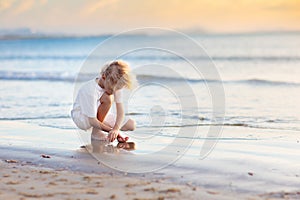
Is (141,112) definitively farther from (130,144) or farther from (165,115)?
(130,144)

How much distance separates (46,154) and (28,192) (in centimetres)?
172

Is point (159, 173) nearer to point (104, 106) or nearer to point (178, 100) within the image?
point (104, 106)

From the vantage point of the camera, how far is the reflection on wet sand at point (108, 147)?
6080mm

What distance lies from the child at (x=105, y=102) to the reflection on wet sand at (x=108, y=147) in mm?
98

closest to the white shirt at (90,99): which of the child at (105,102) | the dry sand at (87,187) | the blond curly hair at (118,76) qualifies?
the child at (105,102)

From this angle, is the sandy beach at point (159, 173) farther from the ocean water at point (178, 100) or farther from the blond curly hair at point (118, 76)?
the ocean water at point (178, 100)

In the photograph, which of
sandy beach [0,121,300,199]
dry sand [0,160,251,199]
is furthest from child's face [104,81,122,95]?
dry sand [0,160,251,199]

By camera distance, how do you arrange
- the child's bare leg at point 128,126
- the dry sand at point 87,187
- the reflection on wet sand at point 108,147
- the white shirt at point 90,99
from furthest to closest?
the child's bare leg at point 128,126, the white shirt at point 90,99, the reflection on wet sand at point 108,147, the dry sand at point 87,187

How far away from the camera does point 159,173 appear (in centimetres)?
500

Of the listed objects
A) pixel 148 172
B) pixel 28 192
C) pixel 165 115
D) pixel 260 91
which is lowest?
pixel 28 192

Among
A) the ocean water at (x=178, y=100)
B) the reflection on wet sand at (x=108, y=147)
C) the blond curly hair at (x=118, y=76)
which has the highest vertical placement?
the ocean water at (x=178, y=100)

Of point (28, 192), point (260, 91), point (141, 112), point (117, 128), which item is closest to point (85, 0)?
point (260, 91)

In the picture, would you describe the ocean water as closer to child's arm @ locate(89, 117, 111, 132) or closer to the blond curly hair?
child's arm @ locate(89, 117, 111, 132)

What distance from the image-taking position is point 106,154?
5.89 m
